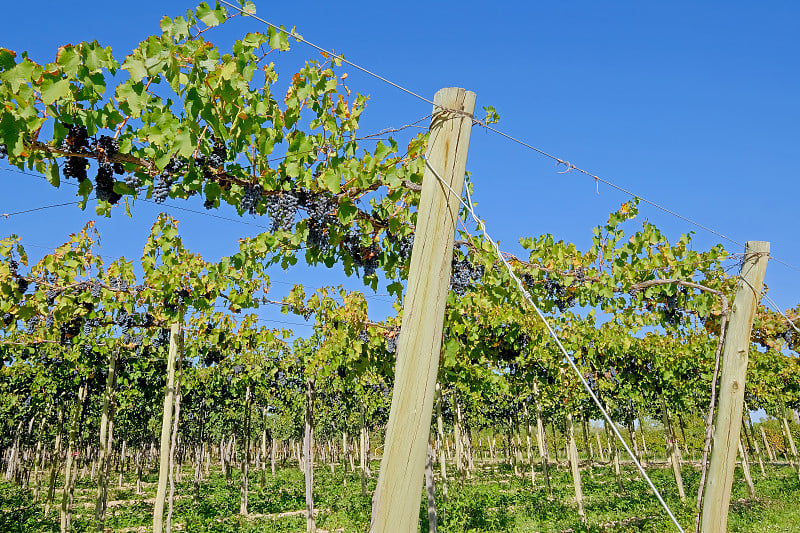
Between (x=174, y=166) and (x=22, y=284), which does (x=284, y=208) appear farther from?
(x=22, y=284)

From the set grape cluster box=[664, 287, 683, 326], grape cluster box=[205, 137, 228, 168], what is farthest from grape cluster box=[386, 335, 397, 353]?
grape cluster box=[205, 137, 228, 168]

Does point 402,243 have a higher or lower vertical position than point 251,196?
lower

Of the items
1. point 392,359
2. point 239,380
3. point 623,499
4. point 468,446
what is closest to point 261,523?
point 239,380

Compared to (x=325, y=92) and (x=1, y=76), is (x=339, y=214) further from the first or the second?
(x=1, y=76)

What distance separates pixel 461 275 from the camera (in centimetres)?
428

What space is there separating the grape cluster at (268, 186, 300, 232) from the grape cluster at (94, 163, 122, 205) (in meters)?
0.91

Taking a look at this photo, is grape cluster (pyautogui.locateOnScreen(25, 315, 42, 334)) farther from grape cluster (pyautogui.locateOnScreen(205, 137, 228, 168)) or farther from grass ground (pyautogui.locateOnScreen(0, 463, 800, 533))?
grape cluster (pyautogui.locateOnScreen(205, 137, 228, 168))

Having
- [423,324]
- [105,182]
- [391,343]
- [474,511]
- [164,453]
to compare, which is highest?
[105,182]

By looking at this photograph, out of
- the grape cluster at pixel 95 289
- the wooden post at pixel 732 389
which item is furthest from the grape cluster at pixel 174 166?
the wooden post at pixel 732 389

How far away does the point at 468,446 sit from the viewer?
82.2 ft

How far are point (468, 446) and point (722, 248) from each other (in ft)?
70.8

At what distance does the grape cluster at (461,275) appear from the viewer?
4.26 metres

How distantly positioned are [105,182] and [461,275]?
270cm

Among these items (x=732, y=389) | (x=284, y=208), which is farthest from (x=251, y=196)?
(x=732, y=389)
